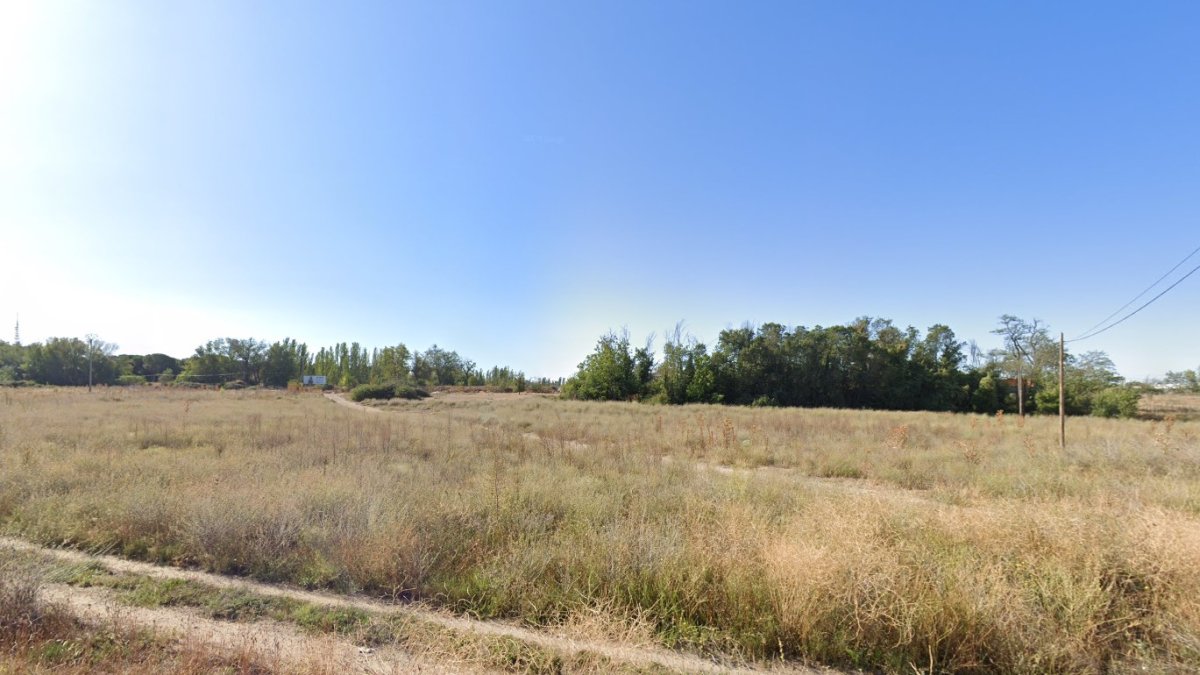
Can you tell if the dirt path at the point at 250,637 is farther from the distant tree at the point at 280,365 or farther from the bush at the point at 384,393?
the distant tree at the point at 280,365

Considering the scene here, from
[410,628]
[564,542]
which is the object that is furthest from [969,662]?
[410,628]

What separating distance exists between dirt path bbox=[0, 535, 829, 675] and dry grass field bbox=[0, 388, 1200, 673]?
0.16m

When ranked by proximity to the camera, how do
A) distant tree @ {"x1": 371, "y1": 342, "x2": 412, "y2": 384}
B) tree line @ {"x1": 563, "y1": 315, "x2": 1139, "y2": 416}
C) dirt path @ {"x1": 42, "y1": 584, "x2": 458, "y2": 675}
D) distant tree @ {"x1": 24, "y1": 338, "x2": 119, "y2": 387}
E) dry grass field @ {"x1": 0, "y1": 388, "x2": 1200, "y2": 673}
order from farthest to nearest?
distant tree @ {"x1": 371, "y1": 342, "x2": 412, "y2": 384} → distant tree @ {"x1": 24, "y1": 338, "x2": 119, "y2": 387} → tree line @ {"x1": 563, "y1": 315, "x2": 1139, "y2": 416} → dry grass field @ {"x1": 0, "y1": 388, "x2": 1200, "y2": 673} → dirt path @ {"x1": 42, "y1": 584, "x2": 458, "y2": 675}

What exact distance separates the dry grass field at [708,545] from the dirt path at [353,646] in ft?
0.52

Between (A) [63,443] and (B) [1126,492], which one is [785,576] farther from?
(A) [63,443]

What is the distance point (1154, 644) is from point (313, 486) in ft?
30.7

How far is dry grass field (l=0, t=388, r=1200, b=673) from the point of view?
3383 millimetres

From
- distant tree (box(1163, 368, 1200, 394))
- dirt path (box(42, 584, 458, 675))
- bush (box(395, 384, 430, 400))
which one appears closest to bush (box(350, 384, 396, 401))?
bush (box(395, 384, 430, 400))

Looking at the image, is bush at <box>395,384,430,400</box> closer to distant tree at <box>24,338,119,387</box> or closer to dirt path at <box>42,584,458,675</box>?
dirt path at <box>42,584,458,675</box>

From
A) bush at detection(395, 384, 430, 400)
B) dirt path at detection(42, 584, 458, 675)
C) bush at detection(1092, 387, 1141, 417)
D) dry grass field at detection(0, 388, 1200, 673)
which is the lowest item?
bush at detection(395, 384, 430, 400)

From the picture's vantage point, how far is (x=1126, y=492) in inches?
275

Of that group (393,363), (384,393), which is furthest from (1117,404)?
(393,363)

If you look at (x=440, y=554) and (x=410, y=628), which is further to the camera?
(x=440, y=554)

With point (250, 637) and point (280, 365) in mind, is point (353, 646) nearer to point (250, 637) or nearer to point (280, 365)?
point (250, 637)
